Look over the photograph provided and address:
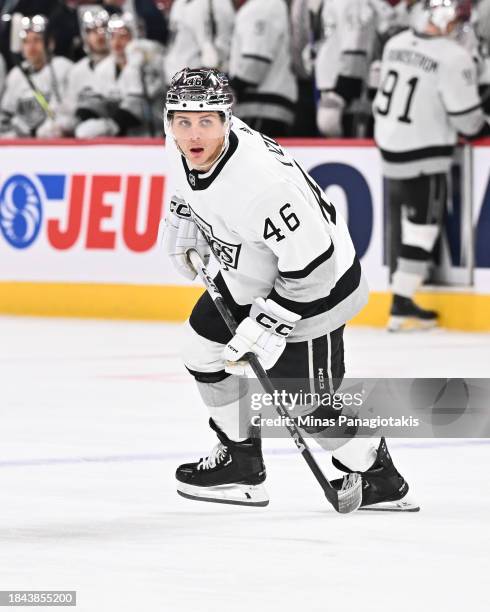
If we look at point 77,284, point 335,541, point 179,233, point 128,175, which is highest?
point 179,233

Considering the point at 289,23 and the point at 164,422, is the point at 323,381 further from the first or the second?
the point at 289,23

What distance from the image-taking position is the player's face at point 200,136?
15.1ft

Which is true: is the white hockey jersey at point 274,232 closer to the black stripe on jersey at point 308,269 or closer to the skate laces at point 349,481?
the black stripe on jersey at point 308,269

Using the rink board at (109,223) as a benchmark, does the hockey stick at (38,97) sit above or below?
above

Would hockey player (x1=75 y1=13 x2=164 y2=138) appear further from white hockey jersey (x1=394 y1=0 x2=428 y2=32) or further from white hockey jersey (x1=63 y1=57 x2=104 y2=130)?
white hockey jersey (x1=394 y1=0 x2=428 y2=32)

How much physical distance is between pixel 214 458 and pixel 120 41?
6.77m

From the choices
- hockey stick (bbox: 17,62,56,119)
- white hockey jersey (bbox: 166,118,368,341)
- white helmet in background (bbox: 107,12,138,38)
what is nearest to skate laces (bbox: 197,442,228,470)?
white hockey jersey (bbox: 166,118,368,341)

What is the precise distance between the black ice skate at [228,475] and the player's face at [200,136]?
2.79ft

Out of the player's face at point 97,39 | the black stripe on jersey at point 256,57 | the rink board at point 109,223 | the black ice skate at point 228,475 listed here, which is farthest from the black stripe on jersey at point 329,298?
the player's face at point 97,39

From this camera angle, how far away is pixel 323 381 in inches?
188

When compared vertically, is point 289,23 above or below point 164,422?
above

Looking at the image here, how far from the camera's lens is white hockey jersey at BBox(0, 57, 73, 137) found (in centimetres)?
1208

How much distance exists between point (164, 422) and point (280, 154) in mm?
2060

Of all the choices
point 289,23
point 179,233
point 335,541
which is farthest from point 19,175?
point 335,541
